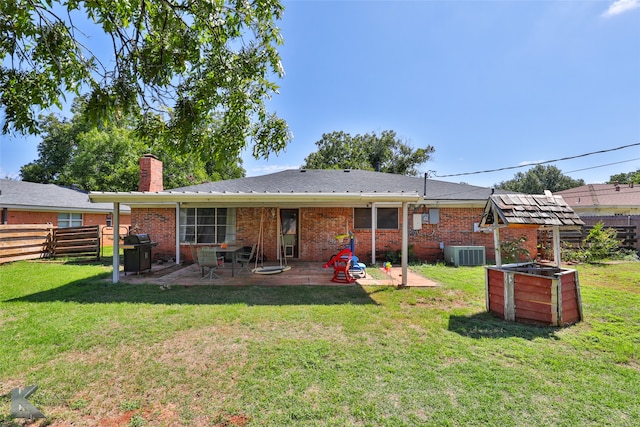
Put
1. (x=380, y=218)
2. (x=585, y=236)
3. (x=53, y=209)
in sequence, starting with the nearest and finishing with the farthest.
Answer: (x=380, y=218), (x=585, y=236), (x=53, y=209)

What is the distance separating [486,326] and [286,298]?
364cm

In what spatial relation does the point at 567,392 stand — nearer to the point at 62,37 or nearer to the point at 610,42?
the point at 62,37

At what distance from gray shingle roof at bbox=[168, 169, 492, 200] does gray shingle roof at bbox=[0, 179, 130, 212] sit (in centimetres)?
806

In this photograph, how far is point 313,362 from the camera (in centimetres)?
338

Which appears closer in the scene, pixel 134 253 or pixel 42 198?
pixel 134 253

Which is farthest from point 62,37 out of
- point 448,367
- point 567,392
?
point 567,392

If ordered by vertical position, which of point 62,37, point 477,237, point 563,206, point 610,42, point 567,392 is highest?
point 610,42

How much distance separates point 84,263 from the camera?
10.7m

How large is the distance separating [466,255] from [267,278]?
7002 millimetres

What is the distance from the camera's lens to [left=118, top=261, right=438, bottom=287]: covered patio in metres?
7.38

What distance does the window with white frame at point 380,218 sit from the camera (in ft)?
36.5

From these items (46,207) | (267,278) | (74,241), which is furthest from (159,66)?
(46,207)

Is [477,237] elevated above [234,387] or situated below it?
above

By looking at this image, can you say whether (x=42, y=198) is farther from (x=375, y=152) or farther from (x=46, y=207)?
(x=375, y=152)
